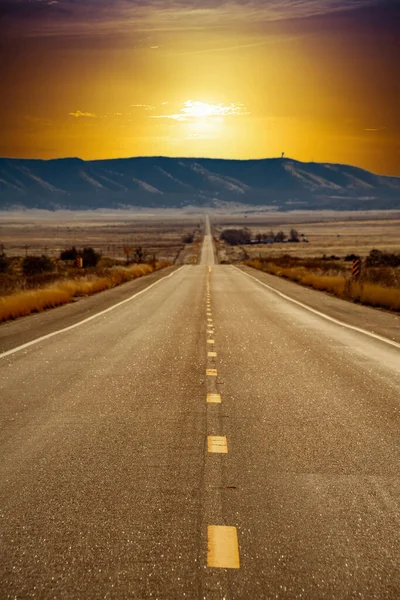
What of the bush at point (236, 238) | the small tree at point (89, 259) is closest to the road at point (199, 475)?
the small tree at point (89, 259)

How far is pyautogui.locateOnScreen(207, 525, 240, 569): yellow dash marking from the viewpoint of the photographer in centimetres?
393

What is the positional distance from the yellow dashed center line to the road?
0.09ft

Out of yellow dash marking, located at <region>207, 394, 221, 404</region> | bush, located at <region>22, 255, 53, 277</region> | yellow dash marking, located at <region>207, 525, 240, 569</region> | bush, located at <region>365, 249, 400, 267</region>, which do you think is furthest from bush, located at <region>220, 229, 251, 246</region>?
yellow dash marking, located at <region>207, 525, 240, 569</region>

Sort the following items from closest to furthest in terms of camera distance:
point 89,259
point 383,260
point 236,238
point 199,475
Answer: point 199,475 → point 383,260 → point 89,259 → point 236,238

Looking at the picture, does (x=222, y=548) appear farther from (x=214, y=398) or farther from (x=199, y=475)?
(x=214, y=398)

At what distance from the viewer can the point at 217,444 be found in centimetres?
630

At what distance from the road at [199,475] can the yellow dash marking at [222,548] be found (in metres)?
0.01

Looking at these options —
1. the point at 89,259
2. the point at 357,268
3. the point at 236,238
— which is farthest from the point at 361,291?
the point at 236,238

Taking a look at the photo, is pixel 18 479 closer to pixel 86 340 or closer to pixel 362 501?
pixel 362 501

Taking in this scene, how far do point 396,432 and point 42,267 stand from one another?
57.4 m

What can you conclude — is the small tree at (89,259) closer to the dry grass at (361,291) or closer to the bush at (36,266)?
the bush at (36,266)

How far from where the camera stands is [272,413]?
764 cm

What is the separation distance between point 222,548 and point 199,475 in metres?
1.32

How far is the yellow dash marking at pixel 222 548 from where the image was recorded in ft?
12.9
